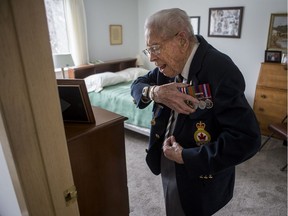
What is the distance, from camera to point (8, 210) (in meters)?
0.90

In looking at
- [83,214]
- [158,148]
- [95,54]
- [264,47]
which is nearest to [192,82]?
[158,148]

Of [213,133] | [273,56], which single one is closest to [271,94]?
[273,56]

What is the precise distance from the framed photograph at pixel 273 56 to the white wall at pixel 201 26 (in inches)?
4.9

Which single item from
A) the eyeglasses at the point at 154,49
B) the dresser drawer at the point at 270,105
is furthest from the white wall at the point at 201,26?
the eyeglasses at the point at 154,49

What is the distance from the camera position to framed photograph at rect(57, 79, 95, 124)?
939mm

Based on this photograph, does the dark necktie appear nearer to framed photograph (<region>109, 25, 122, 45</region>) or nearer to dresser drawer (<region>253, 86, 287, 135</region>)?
dresser drawer (<region>253, 86, 287, 135</region>)

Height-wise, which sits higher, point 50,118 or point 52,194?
point 50,118

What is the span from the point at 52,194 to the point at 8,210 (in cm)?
46

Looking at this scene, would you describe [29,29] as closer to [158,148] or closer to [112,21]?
[158,148]

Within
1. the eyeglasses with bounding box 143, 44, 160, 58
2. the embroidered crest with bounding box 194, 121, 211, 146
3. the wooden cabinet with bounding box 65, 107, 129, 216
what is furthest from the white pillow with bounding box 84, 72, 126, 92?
the embroidered crest with bounding box 194, 121, 211, 146

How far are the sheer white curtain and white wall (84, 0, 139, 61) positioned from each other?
0.51ft

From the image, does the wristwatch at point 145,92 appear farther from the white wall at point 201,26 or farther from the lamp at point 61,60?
the white wall at point 201,26

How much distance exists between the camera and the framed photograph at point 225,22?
3308 millimetres

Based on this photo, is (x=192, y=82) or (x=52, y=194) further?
(x=192, y=82)
